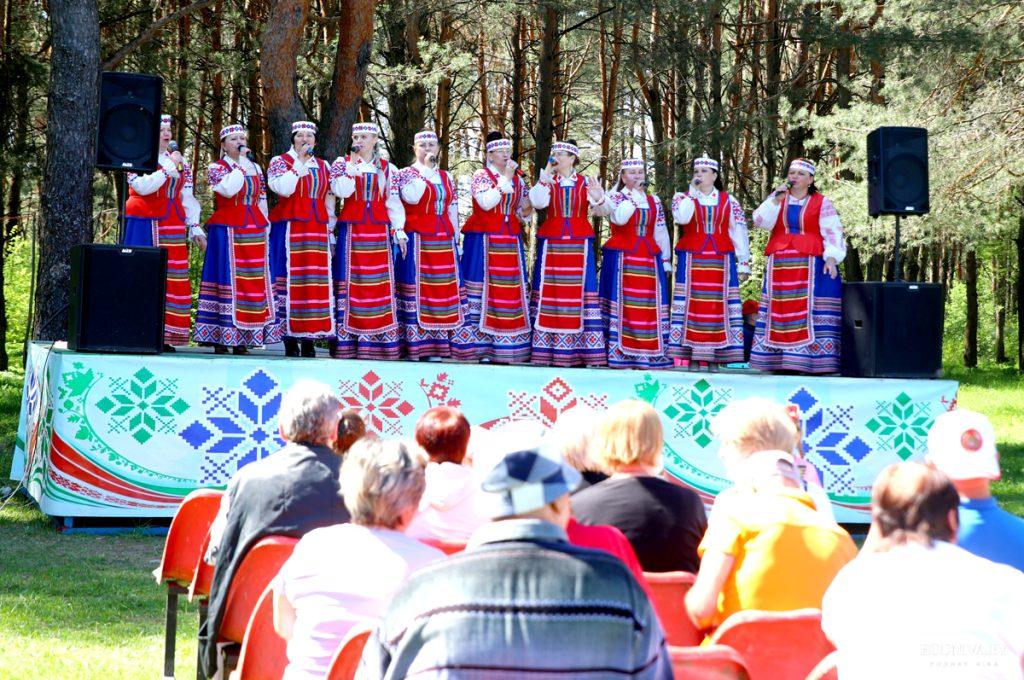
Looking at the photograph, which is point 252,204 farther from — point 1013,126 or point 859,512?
point 1013,126

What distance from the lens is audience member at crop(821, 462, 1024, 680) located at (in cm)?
198

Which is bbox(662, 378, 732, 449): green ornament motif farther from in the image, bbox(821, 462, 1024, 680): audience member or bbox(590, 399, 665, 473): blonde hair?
bbox(821, 462, 1024, 680): audience member

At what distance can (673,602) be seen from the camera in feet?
8.13

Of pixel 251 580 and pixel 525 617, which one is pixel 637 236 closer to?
pixel 251 580

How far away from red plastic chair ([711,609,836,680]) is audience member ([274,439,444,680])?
520 mm

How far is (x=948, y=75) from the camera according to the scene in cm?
1066

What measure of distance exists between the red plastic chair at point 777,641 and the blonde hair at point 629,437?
1.73 ft

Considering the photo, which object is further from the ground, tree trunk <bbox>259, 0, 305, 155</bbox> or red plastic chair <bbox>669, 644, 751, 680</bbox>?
tree trunk <bbox>259, 0, 305, 155</bbox>

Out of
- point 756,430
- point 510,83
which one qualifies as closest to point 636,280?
point 756,430

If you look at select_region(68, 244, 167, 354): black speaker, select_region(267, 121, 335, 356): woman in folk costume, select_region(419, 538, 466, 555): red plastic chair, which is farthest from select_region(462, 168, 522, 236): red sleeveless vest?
select_region(419, 538, 466, 555): red plastic chair

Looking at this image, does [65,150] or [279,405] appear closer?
[279,405]

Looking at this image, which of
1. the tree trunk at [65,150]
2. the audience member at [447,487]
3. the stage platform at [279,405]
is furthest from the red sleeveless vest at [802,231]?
the audience member at [447,487]

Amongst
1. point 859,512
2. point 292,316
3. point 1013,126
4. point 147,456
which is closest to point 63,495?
point 147,456

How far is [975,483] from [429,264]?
473 centimetres
